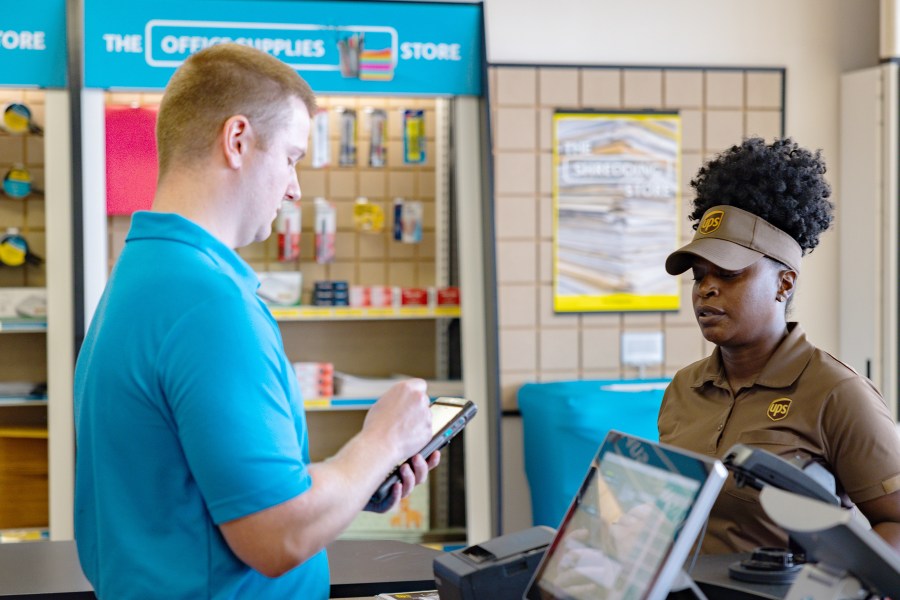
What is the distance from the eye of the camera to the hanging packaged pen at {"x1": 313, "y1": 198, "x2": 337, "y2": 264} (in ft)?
14.8

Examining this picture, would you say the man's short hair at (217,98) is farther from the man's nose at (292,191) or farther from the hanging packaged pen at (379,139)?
the hanging packaged pen at (379,139)

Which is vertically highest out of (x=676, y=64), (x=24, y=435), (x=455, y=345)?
(x=676, y=64)

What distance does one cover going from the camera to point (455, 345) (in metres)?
4.75

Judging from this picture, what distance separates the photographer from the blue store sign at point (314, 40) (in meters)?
4.07

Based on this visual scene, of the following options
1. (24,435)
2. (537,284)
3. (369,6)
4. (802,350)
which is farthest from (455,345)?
(802,350)

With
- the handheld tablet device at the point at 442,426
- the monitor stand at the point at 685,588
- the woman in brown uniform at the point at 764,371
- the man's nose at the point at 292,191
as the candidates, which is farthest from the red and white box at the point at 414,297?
the monitor stand at the point at 685,588

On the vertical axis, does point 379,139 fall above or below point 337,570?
above

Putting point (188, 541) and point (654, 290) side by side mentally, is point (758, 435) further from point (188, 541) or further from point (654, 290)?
point (654, 290)

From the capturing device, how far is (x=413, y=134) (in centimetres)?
452

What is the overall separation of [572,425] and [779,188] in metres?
2.23

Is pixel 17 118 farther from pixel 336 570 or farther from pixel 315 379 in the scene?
pixel 336 570

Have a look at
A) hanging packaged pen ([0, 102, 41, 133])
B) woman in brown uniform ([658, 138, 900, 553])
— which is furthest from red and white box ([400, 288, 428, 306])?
woman in brown uniform ([658, 138, 900, 553])

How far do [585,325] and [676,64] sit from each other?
4.33 feet

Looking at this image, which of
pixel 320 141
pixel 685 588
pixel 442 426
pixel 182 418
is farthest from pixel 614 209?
pixel 182 418
